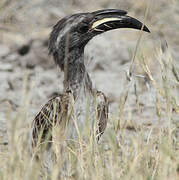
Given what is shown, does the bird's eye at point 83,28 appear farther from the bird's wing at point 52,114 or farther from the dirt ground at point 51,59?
the dirt ground at point 51,59

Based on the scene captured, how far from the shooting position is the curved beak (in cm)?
496

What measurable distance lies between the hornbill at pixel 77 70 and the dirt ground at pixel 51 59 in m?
1.28

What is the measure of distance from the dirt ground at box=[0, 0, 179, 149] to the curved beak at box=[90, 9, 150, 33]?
4.73 ft

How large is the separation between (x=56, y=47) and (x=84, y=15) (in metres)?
0.37

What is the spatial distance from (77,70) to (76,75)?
50 mm

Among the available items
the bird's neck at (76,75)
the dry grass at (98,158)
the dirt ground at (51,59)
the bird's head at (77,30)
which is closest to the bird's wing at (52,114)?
the bird's neck at (76,75)

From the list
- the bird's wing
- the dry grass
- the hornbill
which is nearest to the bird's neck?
the hornbill

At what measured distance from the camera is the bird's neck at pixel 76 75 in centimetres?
495

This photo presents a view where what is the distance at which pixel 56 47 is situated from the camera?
5168mm

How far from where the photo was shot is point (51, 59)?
8164mm

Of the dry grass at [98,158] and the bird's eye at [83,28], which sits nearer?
the dry grass at [98,158]

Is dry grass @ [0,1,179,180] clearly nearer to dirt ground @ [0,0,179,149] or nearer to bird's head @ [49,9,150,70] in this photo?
bird's head @ [49,9,150,70]

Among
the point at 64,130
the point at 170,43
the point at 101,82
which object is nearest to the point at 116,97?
the point at 101,82

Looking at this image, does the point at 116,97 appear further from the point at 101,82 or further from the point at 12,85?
the point at 12,85
